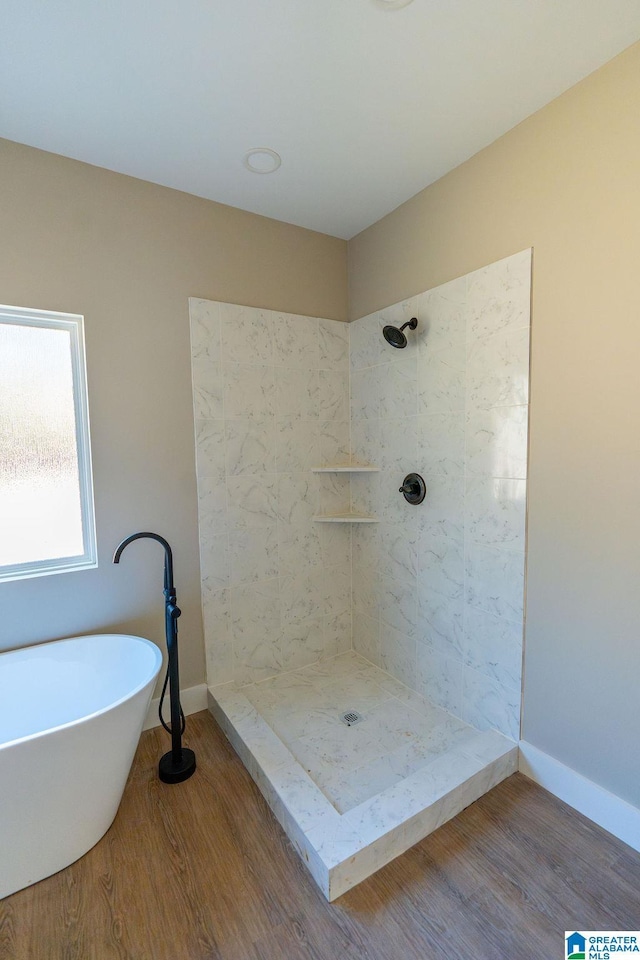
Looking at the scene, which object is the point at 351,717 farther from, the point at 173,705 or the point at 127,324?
the point at 127,324

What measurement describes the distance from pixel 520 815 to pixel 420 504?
4.45 ft

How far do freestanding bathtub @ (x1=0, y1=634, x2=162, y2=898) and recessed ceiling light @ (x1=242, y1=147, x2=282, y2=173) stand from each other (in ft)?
7.24

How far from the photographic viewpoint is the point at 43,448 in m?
1.97

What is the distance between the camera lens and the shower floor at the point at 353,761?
1.45 metres

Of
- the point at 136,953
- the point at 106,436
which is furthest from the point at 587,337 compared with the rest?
the point at 136,953

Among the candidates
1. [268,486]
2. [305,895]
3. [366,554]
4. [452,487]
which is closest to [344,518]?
[366,554]

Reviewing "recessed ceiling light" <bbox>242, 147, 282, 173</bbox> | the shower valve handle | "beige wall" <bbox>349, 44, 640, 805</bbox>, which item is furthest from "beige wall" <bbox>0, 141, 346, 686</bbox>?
"beige wall" <bbox>349, 44, 640, 805</bbox>

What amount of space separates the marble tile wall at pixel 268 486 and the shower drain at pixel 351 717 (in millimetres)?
521

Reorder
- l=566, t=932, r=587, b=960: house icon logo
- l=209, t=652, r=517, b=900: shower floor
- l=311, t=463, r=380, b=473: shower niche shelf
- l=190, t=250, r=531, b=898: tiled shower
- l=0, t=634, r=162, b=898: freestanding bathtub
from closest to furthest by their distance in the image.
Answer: l=566, t=932, r=587, b=960: house icon logo < l=0, t=634, r=162, b=898: freestanding bathtub < l=209, t=652, r=517, b=900: shower floor < l=190, t=250, r=531, b=898: tiled shower < l=311, t=463, r=380, b=473: shower niche shelf

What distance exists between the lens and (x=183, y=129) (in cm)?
171

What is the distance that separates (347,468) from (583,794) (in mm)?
1796

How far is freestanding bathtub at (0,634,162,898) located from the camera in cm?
130

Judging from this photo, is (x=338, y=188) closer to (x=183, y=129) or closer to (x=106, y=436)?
(x=183, y=129)

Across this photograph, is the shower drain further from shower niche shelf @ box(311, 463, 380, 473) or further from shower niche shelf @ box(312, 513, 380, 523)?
shower niche shelf @ box(311, 463, 380, 473)
